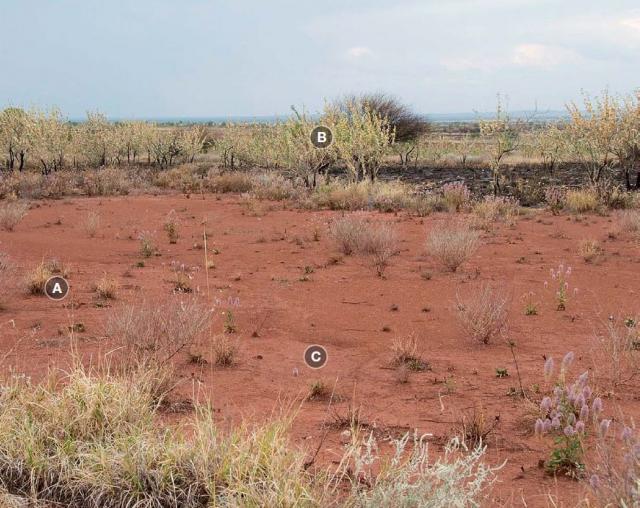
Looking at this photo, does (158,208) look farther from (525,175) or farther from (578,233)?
(525,175)

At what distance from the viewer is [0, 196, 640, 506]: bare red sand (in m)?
5.23

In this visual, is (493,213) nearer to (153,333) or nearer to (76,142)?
(153,333)

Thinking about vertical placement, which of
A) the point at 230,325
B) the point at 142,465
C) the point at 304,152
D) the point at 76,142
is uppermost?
the point at 76,142

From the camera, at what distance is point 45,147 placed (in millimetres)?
31641

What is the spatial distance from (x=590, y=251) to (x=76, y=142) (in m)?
32.6

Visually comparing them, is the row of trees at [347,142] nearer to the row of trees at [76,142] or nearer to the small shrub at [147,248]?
the row of trees at [76,142]

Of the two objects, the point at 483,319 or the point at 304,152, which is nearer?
the point at 483,319

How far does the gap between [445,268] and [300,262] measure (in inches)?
111

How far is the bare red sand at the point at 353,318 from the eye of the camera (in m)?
5.23

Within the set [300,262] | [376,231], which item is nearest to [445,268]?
[376,231]

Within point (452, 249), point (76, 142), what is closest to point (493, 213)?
point (452, 249)

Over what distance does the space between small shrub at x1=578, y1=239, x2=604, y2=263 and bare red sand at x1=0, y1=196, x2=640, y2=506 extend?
0.91ft

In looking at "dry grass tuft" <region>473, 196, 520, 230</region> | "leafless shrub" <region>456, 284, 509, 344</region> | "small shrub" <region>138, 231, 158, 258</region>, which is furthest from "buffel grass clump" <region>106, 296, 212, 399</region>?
"dry grass tuft" <region>473, 196, 520, 230</region>

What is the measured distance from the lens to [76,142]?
3769 centimetres
